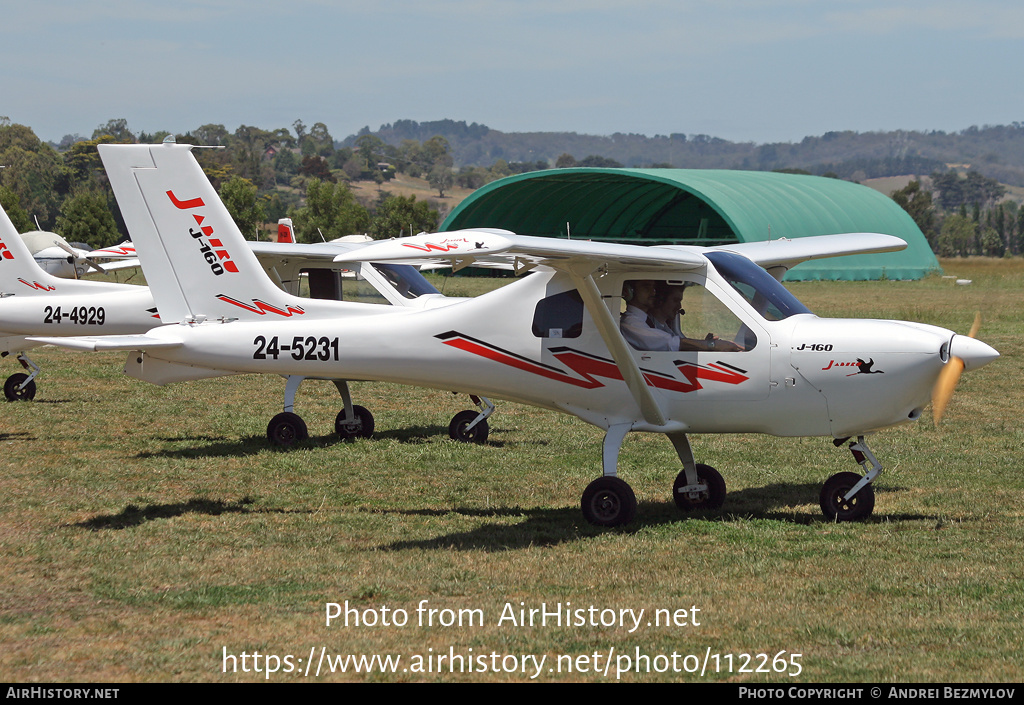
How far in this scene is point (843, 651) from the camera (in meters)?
5.87

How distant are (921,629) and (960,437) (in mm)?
7800

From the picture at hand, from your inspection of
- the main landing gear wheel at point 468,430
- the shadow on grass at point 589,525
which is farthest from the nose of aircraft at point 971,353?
the main landing gear wheel at point 468,430

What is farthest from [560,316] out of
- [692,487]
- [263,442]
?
[263,442]

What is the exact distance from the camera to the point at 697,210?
64562mm

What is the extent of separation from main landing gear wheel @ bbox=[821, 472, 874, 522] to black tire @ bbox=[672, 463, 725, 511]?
3.20ft

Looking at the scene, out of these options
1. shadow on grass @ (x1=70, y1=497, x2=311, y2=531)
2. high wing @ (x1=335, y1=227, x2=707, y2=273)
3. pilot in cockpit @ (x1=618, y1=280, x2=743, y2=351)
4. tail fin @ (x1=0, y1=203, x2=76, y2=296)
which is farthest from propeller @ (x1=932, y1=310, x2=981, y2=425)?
tail fin @ (x1=0, y1=203, x2=76, y2=296)

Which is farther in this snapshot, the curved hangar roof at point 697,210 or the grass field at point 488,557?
the curved hangar roof at point 697,210

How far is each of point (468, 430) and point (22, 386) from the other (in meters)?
8.43

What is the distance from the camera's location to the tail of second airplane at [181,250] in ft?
35.5

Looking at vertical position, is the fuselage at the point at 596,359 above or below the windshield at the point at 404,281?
below

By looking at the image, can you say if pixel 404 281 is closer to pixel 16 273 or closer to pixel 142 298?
pixel 142 298

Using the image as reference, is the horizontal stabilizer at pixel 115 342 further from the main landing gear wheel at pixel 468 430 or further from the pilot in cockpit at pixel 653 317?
the main landing gear wheel at pixel 468 430

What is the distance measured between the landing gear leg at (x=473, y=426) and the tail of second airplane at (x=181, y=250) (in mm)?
3383
